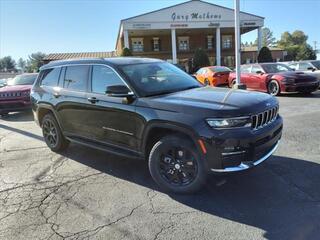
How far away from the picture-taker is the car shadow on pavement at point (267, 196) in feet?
10.9

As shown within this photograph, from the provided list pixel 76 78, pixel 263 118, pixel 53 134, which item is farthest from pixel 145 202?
pixel 53 134

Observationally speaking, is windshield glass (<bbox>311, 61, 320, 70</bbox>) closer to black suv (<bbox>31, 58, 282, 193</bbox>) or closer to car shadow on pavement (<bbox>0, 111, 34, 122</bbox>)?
black suv (<bbox>31, 58, 282, 193</bbox>)

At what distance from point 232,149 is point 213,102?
25.7 inches

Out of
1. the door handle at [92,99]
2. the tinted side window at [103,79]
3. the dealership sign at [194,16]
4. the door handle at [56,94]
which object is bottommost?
the door handle at [92,99]

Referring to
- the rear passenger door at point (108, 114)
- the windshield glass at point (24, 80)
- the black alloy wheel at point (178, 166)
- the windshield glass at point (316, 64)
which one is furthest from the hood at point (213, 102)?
the windshield glass at point (316, 64)

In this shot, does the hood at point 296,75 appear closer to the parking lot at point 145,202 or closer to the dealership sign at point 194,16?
the parking lot at point 145,202

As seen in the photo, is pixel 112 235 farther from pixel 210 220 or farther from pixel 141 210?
pixel 210 220

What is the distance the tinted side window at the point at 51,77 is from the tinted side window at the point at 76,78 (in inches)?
15.1

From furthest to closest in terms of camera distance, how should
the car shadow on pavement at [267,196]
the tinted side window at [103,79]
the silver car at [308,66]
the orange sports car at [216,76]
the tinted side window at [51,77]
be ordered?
the orange sports car at [216,76]
the silver car at [308,66]
the tinted side window at [51,77]
the tinted side window at [103,79]
the car shadow on pavement at [267,196]

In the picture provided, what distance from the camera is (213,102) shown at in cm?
391

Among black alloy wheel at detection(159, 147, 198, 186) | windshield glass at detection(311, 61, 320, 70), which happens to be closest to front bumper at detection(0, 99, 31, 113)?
black alloy wheel at detection(159, 147, 198, 186)

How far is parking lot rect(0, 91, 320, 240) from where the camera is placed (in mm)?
3330

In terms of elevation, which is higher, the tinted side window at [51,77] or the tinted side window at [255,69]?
the tinted side window at [51,77]

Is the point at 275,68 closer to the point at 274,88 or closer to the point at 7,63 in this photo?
the point at 274,88
